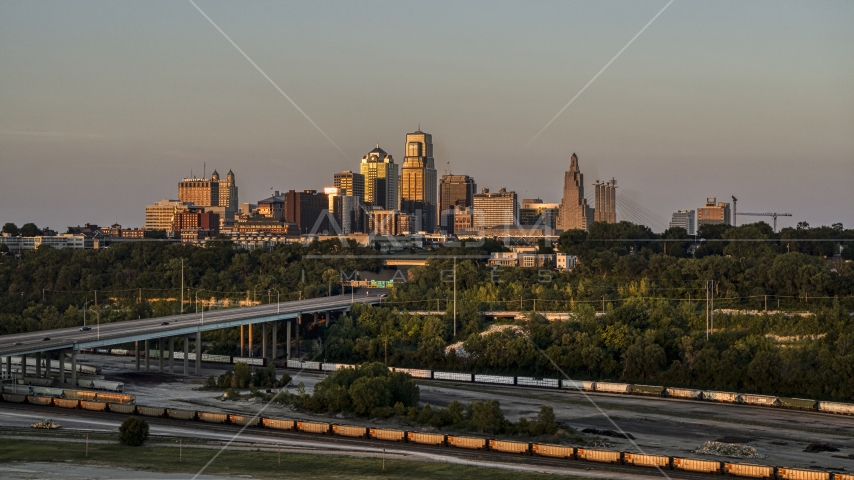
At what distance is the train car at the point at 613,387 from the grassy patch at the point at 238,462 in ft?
93.3

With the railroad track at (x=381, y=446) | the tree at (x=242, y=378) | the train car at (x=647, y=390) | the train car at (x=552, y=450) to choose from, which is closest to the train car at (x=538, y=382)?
the train car at (x=647, y=390)

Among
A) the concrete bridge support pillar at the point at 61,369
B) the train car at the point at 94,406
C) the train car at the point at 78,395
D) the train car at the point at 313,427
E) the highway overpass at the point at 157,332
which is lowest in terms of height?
the train car at the point at 313,427

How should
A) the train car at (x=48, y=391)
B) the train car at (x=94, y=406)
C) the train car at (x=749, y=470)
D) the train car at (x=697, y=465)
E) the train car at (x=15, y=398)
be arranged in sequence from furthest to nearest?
1. the train car at (x=48, y=391)
2. the train car at (x=15, y=398)
3. the train car at (x=94, y=406)
4. the train car at (x=697, y=465)
5. the train car at (x=749, y=470)

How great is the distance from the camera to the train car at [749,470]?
47094 millimetres

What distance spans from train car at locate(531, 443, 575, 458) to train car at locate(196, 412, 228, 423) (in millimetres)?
18942

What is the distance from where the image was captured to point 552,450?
169 feet

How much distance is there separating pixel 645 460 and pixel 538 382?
96.1 ft

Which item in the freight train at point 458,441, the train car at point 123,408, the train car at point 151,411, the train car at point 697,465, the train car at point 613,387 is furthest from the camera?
the train car at point 613,387

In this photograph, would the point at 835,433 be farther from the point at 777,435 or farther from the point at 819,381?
the point at 819,381

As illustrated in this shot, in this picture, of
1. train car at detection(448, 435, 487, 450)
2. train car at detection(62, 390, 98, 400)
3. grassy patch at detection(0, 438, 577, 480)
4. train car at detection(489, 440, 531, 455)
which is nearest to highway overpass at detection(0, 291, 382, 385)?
train car at detection(62, 390, 98, 400)

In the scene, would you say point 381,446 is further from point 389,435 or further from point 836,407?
point 836,407

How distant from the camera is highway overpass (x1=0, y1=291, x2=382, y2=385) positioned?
72312 millimetres

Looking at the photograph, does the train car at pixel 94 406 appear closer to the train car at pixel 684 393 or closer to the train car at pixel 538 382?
the train car at pixel 538 382

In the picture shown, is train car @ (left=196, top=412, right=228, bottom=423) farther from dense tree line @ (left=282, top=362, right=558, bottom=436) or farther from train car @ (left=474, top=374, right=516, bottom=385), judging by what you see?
train car @ (left=474, top=374, right=516, bottom=385)
